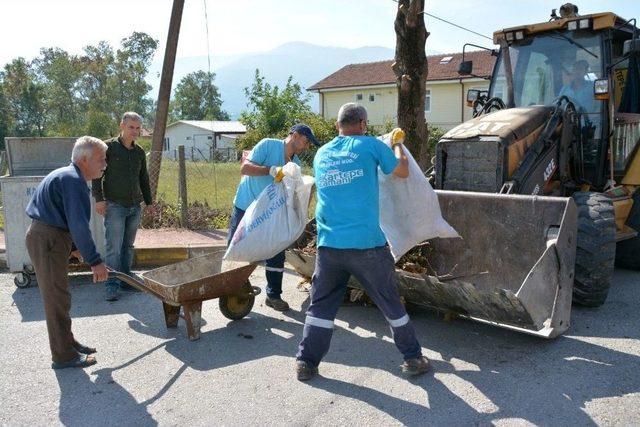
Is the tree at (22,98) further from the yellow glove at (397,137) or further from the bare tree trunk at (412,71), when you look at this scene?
the yellow glove at (397,137)

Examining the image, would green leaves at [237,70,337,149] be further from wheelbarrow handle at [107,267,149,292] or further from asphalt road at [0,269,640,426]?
wheelbarrow handle at [107,267,149,292]

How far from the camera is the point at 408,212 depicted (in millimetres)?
4648

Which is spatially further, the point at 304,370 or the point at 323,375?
the point at 323,375

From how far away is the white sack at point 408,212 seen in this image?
15.1 feet

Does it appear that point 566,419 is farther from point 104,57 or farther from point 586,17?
point 104,57

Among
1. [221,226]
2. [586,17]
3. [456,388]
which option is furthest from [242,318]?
[586,17]

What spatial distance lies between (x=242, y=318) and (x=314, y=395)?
1.69m

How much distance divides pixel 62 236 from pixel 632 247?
19.9 ft

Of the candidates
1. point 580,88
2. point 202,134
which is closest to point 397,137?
point 580,88

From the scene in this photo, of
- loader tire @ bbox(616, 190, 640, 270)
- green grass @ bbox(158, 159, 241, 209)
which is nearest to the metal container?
green grass @ bbox(158, 159, 241, 209)

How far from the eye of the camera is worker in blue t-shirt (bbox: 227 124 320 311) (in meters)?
5.32

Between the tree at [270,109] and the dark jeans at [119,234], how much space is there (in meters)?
24.5

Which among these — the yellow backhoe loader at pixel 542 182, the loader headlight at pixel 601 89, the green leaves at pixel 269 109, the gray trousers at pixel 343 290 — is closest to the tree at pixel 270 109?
the green leaves at pixel 269 109

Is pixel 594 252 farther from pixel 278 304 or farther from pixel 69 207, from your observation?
pixel 69 207
